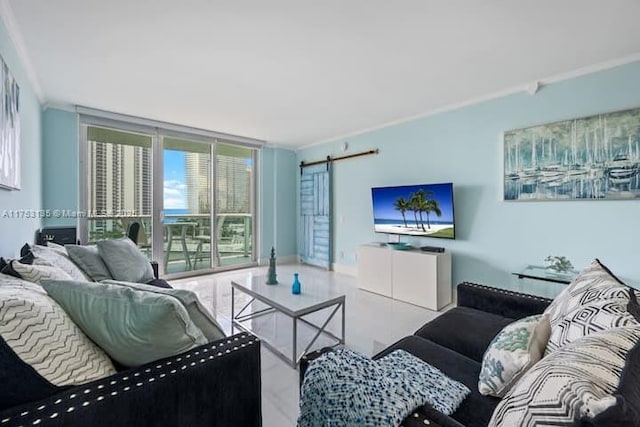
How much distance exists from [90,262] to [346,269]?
3540mm

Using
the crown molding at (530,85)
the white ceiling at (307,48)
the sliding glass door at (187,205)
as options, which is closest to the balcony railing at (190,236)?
A: the sliding glass door at (187,205)

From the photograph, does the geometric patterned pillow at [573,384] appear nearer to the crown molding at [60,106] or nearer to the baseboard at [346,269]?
the baseboard at [346,269]

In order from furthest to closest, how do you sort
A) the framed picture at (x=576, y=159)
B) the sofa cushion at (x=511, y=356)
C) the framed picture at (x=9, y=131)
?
the framed picture at (x=576, y=159) → the framed picture at (x=9, y=131) → the sofa cushion at (x=511, y=356)

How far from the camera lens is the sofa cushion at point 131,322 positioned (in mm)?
933

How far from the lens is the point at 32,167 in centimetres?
282

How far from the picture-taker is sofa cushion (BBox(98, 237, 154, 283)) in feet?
7.38

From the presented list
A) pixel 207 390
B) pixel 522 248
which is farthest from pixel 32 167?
pixel 522 248

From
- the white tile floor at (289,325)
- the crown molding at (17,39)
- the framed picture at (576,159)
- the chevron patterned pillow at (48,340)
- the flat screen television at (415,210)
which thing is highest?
the crown molding at (17,39)

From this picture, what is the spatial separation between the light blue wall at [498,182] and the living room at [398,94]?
0.01 metres

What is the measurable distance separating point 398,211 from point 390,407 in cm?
324

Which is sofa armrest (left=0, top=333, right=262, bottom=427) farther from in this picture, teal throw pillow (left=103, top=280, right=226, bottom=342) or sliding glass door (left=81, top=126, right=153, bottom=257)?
sliding glass door (left=81, top=126, right=153, bottom=257)

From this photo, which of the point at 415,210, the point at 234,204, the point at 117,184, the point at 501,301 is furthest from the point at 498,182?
the point at 117,184

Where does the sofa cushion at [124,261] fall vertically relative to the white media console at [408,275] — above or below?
above

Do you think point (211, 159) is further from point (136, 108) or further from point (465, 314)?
point (465, 314)
